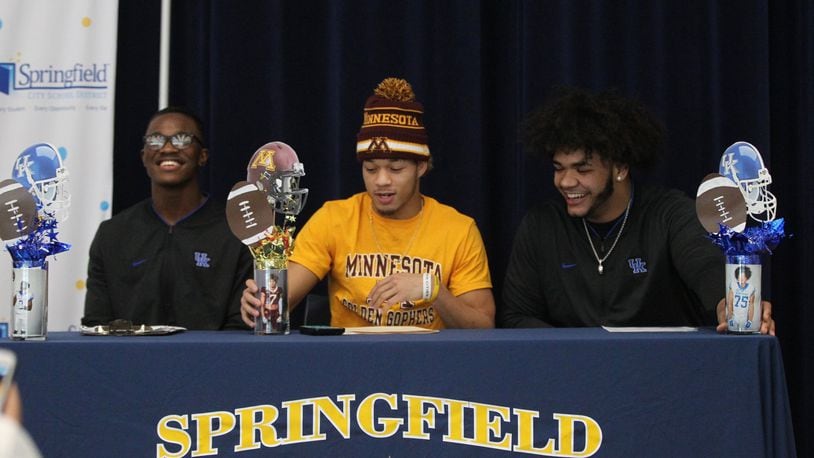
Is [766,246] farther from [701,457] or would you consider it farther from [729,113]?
[729,113]

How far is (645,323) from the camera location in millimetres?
3109

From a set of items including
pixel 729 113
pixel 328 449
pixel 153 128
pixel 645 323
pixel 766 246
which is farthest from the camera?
pixel 729 113

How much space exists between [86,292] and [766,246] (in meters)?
2.40

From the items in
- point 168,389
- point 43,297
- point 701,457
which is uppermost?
point 43,297

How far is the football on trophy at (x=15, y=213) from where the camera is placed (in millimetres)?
2395

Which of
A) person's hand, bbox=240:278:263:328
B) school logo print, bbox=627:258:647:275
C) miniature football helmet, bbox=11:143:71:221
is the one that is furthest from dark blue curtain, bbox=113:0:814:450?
person's hand, bbox=240:278:263:328

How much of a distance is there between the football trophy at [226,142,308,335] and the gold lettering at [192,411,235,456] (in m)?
0.28

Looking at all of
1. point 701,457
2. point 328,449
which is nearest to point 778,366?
point 701,457

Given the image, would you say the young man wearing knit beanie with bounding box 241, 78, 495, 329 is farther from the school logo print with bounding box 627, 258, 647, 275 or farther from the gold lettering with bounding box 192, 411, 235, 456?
the gold lettering with bounding box 192, 411, 235, 456

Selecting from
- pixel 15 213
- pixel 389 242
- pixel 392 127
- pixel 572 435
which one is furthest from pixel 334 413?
pixel 392 127

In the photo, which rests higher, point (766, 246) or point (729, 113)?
point (729, 113)

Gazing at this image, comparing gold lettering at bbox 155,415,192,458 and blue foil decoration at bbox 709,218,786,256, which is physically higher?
blue foil decoration at bbox 709,218,786,256

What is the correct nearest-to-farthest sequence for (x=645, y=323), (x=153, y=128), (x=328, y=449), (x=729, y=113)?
(x=328, y=449) < (x=645, y=323) < (x=153, y=128) < (x=729, y=113)

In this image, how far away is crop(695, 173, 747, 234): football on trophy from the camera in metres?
2.48
